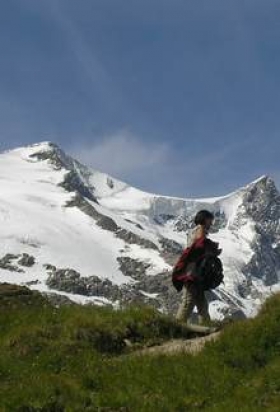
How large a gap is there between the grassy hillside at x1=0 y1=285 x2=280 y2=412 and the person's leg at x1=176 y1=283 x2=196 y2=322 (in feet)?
3.90

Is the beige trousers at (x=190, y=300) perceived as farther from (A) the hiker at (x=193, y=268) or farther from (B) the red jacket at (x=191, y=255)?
(B) the red jacket at (x=191, y=255)

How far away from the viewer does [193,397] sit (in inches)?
517

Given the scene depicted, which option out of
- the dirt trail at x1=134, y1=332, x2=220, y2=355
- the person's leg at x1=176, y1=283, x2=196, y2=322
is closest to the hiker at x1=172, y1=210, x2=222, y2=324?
the person's leg at x1=176, y1=283, x2=196, y2=322

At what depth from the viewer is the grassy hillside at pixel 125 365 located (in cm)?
1281

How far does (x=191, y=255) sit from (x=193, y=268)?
0.96 ft

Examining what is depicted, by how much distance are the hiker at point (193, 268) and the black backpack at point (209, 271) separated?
8 cm

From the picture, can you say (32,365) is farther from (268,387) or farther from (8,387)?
(268,387)

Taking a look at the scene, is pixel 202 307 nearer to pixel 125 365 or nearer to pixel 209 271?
pixel 209 271

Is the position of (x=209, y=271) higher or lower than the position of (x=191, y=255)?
lower

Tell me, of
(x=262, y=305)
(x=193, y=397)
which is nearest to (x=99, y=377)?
(x=193, y=397)

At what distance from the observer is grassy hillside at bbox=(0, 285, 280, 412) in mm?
12812

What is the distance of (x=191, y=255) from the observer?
18750 millimetres

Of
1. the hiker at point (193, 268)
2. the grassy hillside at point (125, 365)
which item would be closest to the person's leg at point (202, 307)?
the hiker at point (193, 268)

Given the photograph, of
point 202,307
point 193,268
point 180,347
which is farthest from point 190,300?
point 180,347
